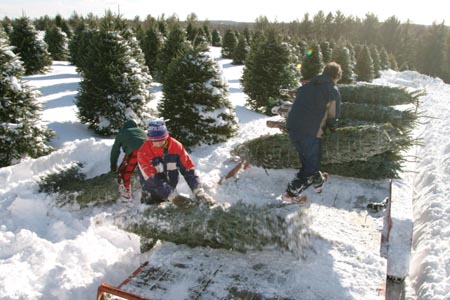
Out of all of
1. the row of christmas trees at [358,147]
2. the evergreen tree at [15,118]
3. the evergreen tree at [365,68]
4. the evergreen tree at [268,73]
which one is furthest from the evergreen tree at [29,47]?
the evergreen tree at [365,68]

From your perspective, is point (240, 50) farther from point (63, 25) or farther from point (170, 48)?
point (63, 25)

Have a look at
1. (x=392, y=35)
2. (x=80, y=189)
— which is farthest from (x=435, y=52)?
(x=80, y=189)

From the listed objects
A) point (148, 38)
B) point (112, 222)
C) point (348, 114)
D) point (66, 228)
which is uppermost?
point (148, 38)

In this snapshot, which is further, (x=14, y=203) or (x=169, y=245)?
(x=14, y=203)

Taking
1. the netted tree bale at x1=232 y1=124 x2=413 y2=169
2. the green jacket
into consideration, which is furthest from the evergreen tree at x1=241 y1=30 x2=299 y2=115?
the green jacket

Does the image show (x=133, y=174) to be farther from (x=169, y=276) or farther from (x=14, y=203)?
(x=169, y=276)

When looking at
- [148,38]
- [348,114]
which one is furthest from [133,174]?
[148,38]

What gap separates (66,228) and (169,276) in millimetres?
2092

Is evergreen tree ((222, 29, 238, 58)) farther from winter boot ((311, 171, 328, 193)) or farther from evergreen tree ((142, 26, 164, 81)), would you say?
winter boot ((311, 171, 328, 193))

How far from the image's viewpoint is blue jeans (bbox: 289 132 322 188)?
5154mm

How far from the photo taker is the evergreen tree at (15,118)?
22.6ft

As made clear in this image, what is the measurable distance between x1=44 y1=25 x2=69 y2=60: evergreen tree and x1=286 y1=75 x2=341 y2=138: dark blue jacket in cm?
2618

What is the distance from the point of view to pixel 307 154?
17.1 ft

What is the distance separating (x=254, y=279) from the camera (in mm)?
3484
